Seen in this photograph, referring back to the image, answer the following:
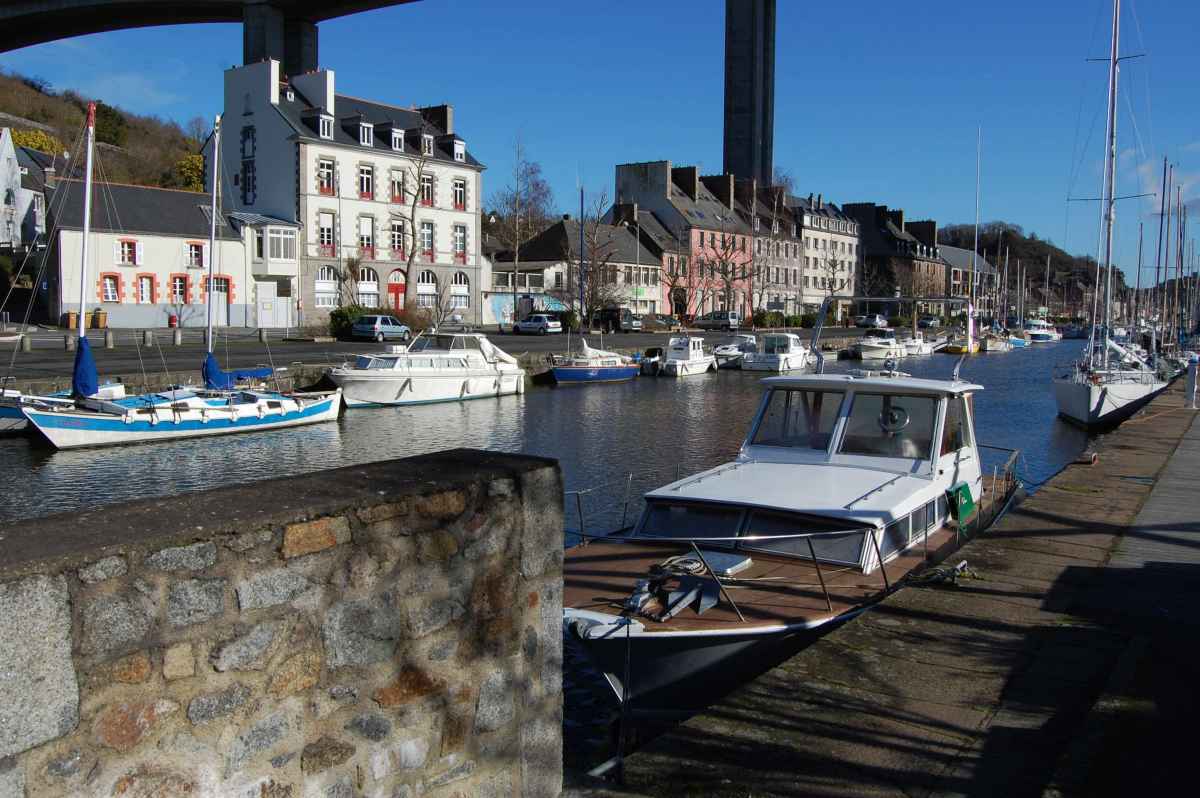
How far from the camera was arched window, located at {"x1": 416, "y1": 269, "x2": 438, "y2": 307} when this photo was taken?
67.2 meters

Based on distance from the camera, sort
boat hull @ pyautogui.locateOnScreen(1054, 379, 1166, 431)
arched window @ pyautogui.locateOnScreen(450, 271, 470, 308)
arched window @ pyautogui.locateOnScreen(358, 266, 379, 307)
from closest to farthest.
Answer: boat hull @ pyautogui.locateOnScreen(1054, 379, 1166, 431), arched window @ pyautogui.locateOnScreen(358, 266, 379, 307), arched window @ pyautogui.locateOnScreen(450, 271, 470, 308)

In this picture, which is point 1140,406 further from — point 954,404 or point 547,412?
point 954,404

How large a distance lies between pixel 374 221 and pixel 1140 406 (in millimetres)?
45631

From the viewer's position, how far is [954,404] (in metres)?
12.0

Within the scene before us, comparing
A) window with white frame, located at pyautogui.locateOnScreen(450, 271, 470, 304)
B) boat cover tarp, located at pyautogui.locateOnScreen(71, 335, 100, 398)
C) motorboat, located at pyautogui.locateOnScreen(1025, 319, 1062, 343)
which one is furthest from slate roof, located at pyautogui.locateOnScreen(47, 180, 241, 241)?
motorboat, located at pyautogui.locateOnScreen(1025, 319, 1062, 343)

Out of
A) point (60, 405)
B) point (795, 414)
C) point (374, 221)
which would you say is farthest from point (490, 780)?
point (374, 221)

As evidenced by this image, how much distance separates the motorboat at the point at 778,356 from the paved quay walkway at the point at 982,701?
4250 centimetres

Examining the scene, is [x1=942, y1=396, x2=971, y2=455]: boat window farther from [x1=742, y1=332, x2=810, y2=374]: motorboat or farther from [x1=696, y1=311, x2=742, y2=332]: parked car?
[x1=696, y1=311, x2=742, y2=332]: parked car

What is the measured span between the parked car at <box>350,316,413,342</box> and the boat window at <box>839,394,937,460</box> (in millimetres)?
41928

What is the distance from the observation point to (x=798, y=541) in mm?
9469

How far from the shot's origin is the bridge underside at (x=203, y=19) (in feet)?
226

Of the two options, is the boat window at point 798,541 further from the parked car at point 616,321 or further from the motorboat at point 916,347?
the parked car at point 616,321

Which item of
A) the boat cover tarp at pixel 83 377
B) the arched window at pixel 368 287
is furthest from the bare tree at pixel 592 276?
the boat cover tarp at pixel 83 377

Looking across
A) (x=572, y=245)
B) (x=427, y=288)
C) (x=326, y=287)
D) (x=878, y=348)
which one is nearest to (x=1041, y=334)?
(x=878, y=348)
